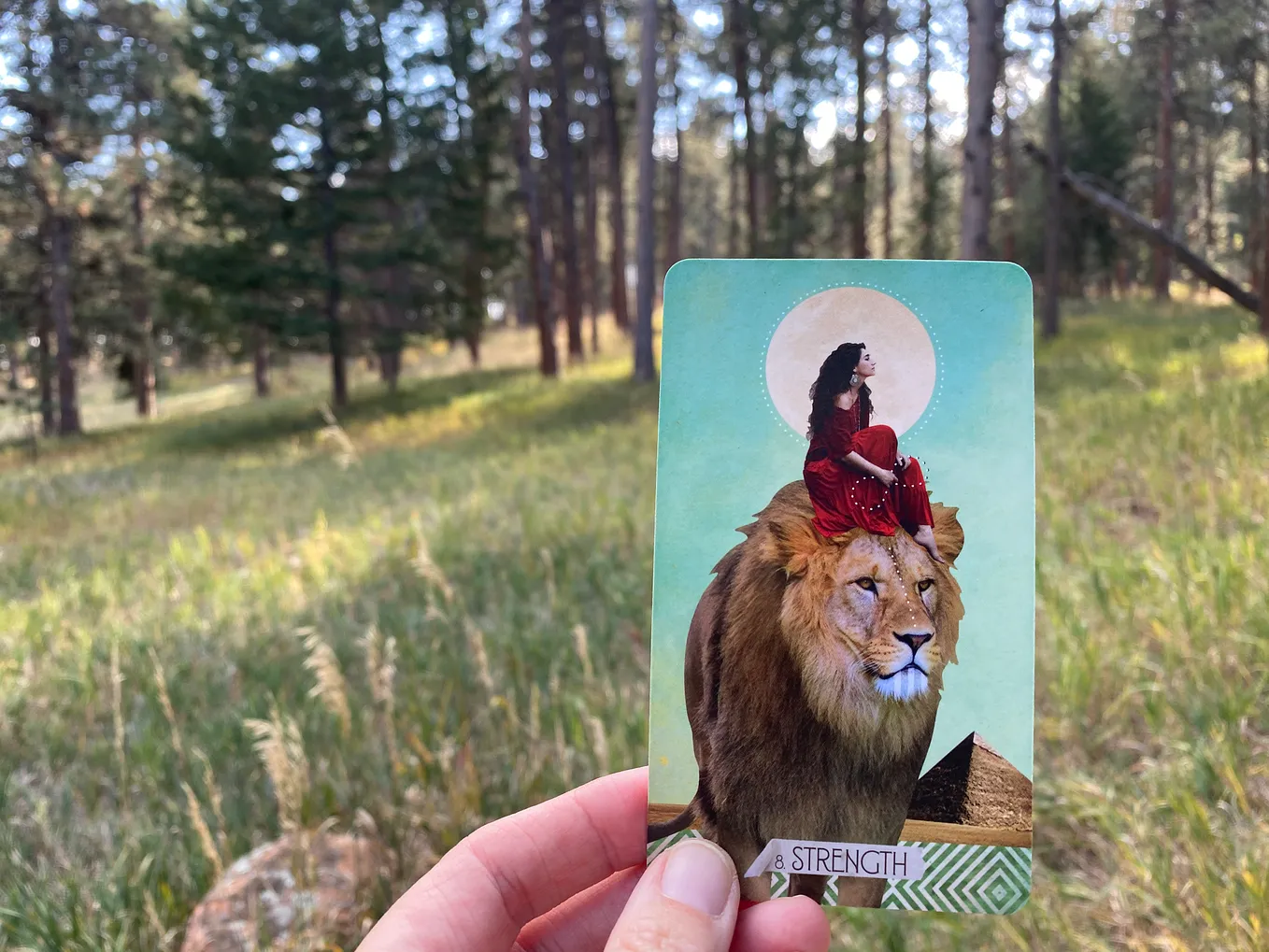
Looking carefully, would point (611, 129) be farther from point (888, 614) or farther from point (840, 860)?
point (840, 860)

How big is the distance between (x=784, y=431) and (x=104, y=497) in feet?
33.5

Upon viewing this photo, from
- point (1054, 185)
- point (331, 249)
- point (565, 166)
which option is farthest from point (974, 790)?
point (565, 166)

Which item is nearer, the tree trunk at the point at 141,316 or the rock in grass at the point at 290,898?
the rock in grass at the point at 290,898

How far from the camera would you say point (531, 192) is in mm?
16062

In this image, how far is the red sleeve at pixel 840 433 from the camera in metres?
1.27

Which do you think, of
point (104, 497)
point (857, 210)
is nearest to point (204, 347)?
point (104, 497)

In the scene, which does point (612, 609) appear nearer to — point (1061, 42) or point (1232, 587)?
point (1232, 587)

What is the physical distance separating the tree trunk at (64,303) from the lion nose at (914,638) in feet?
69.9

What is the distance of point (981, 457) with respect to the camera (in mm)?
1256

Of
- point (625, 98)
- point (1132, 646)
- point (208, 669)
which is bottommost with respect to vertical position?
point (208, 669)

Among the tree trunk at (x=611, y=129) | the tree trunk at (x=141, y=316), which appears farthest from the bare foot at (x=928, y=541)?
the tree trunk at (x=141, y=316)

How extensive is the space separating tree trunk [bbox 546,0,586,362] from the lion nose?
17.5 m

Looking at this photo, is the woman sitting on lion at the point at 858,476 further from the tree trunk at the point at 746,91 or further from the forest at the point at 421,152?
the tree trunk at the point at 746,91

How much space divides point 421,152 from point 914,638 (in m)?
20.0
